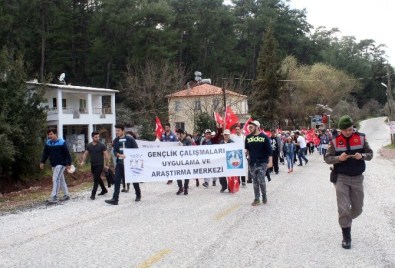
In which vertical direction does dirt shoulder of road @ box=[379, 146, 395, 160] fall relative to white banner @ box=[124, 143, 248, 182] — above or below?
below

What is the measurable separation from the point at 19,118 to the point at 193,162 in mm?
7690

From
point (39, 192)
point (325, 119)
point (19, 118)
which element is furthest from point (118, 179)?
point (325, 119)


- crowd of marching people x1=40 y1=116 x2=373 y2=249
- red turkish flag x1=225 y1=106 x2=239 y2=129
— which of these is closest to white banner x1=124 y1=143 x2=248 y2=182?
crowd of marching people x1=40 y1=116 x2=373 y2=249

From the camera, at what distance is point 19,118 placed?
17.7m

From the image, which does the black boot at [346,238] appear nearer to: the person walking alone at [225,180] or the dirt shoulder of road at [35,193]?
the person walking alone at [225,180]

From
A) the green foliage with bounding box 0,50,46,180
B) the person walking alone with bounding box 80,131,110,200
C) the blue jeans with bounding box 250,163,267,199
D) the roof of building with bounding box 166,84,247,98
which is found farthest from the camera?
the roof of building with bounding box 166,84,247,98

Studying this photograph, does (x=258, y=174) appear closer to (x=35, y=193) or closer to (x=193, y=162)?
(x=193, y=162)

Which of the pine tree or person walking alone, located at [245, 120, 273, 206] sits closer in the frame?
person walking alone, located at [245, 120, 273, 206]

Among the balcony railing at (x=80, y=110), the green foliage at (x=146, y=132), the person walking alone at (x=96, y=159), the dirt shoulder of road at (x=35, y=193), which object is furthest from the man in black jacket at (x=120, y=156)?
the balcony railing at (x=80, y=110)

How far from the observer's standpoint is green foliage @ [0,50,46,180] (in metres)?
17.3

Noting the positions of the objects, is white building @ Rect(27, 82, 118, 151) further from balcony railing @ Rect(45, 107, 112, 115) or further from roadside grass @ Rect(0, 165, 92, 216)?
roadside grass @ Rect(0, 165, 92, 216)

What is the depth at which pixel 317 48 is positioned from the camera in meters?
88.5

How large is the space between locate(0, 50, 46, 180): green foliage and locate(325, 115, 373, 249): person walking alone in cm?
1254

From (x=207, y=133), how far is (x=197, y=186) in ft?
5.82
